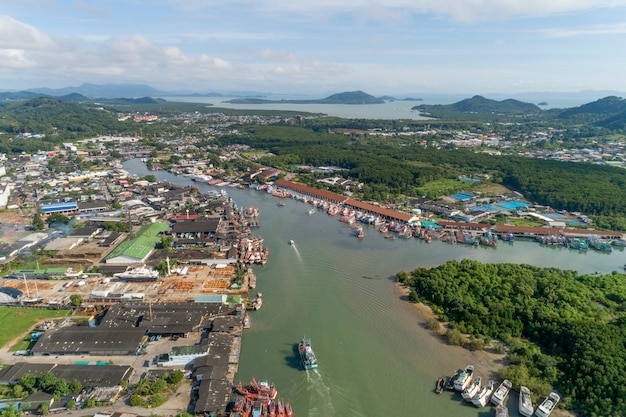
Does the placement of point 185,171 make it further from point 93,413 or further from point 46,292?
point 93,413

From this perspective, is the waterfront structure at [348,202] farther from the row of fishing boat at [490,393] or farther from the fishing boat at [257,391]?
the fishing boat at [257,391]

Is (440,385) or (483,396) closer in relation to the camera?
(483,396)

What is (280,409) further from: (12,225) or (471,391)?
(12,225)

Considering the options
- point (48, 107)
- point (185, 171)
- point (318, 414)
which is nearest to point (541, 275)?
point (318, 414)

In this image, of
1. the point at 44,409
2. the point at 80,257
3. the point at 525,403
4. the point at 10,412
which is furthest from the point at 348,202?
the point at 10,412

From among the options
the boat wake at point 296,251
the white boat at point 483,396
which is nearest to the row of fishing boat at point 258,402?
the white boat at point 483,396
